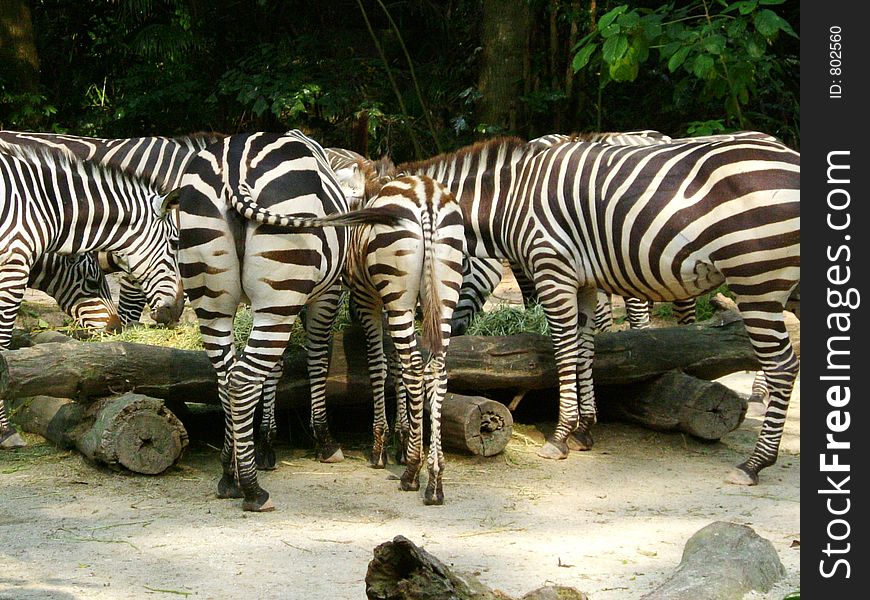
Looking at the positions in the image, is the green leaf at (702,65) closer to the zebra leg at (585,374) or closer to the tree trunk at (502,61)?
the zebra leg at (585,374)

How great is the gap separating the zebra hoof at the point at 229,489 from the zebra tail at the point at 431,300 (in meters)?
1.48

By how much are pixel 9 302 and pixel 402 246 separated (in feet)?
10.1

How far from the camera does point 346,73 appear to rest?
14.9m

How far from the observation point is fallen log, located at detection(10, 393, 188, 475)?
6.51 meters

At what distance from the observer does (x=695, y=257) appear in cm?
677

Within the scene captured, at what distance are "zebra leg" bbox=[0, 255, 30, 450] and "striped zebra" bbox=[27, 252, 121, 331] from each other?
1.26m

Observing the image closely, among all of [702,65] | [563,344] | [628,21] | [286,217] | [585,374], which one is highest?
[628,21]

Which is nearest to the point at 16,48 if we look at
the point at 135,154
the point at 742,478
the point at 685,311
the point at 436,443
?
the point at 135,154

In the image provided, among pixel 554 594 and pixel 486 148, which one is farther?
pixel 486 148

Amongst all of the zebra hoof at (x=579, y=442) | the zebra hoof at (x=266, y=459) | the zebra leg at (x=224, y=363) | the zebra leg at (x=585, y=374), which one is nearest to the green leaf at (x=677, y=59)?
the zebra leg at (x=585, y=374)

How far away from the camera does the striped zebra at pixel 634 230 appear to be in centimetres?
651

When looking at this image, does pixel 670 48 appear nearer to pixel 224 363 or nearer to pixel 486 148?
pixel 486 148
